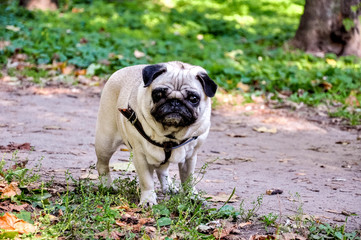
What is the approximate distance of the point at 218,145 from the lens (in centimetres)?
717

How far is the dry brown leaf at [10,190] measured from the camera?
385 cm

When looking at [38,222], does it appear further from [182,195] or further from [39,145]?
[39,145]

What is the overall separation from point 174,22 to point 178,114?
500 inches

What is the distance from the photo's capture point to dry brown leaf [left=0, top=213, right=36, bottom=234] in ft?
10.9

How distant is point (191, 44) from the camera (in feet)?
42.9

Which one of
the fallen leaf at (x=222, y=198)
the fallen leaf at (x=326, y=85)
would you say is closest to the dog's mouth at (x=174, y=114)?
the fallen leaf at (x=222, y=198)

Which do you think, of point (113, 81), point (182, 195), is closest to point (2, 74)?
point (113, 81)

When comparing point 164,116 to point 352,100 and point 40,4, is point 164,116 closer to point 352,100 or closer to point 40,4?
point 352,100

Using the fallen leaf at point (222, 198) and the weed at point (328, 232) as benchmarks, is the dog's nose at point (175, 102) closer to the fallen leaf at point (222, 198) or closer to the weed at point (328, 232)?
the fallen leaf at point (222, 198)

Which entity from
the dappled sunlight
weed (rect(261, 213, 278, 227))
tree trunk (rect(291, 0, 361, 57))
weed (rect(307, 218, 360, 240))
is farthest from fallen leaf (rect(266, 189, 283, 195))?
tree trunk (rect(291, 0, 361, 57))

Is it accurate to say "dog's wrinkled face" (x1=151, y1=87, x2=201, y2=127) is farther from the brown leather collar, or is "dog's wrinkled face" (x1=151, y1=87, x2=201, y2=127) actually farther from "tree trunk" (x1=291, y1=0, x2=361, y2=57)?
"tree trunk" (x1=291, y1=0, x2=361, y2=57)

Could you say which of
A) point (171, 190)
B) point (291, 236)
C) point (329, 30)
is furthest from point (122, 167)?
point (329, 30)

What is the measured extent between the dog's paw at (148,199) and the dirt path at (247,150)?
0.73 metres

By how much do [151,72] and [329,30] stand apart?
29.5 ft
